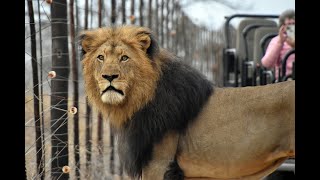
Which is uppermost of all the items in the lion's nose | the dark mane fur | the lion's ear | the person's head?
the person's head

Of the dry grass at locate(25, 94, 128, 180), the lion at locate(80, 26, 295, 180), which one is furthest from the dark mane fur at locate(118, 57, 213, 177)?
the dry grass at locate(25, 94, 128, 180)

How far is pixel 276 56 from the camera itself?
15.0 feet

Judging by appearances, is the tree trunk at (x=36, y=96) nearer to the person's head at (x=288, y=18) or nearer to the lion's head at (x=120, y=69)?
the lion's head at (x=120, y=69)

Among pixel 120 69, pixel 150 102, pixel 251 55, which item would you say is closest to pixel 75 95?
pixel 150 102

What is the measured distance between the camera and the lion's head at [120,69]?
287cm

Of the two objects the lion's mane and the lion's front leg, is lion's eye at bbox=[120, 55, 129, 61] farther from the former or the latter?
the lion's front leg

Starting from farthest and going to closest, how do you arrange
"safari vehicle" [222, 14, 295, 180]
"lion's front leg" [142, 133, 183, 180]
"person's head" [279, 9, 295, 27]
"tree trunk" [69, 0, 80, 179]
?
1. "safari vehicle" [222, 14, 295, 180]
2. "person's head" [279, 9, 295, 27]
3. "tree trunk" [69, 0, 80, 179]
4. "lion's front leg" [142, 133, 183, 180]

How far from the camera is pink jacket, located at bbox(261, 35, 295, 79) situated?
446cm

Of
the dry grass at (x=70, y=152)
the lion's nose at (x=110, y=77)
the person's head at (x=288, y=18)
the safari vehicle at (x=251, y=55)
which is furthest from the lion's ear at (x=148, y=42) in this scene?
the person's head at (x=288, y=18)

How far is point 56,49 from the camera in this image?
3582 mm

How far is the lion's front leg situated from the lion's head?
0.20 metres
